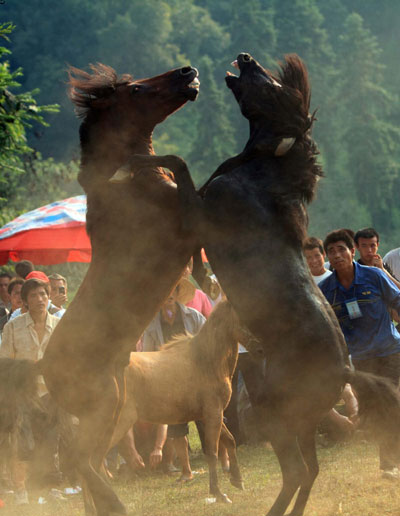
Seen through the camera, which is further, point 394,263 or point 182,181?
point 394,263

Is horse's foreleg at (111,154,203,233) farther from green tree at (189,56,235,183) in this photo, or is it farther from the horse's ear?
green tree at (189,56,235,183)

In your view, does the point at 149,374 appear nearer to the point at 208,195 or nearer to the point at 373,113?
the point at 208,195

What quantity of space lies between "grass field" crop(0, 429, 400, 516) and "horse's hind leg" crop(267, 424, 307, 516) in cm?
119

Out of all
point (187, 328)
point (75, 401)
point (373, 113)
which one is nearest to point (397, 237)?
point (373, 113)

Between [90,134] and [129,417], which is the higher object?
[90,134]

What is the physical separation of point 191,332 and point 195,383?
3.89 ft

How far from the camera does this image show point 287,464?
14.8 ft

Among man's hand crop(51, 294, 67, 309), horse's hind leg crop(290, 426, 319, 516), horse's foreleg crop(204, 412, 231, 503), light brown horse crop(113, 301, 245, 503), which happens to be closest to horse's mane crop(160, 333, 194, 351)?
light brown horse crop(113, 301, 245, 503)

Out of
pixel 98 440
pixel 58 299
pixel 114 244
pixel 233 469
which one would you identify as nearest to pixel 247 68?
pixel 114 244

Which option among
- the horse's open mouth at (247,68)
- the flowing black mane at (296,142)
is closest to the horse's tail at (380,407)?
the flowing black mane at (296,142)

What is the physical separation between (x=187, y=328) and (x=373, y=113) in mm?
42040

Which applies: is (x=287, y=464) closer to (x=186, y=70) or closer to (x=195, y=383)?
(x=186, y=70)

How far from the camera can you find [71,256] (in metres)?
13.7

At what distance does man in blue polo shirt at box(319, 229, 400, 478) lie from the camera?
7.14 meters
